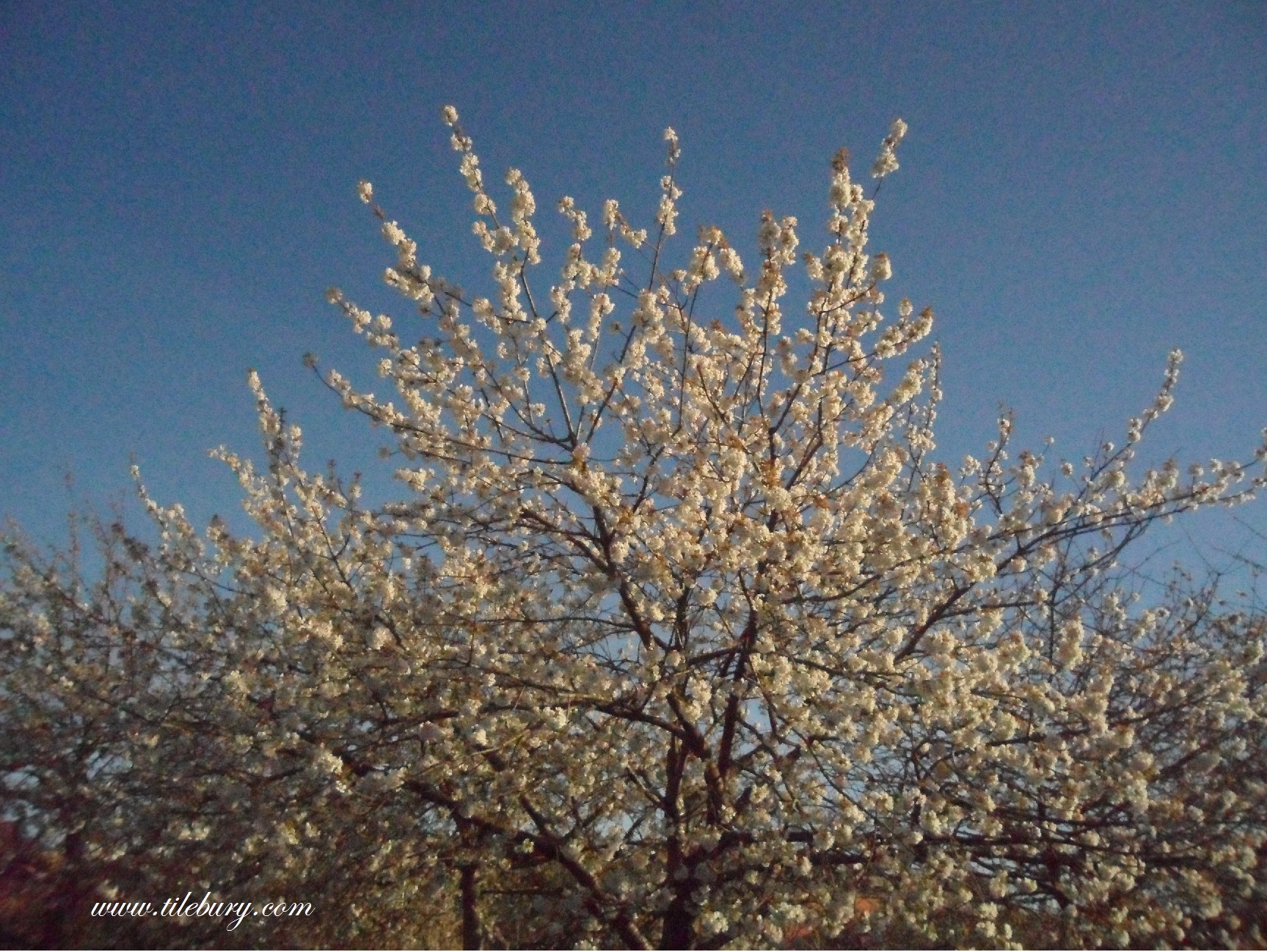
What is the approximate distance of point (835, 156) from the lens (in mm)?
5285

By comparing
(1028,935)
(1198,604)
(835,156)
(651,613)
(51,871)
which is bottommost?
(51,871)

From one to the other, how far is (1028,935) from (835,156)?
17.7ft

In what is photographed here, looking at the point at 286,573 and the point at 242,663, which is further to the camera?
the point at 286,573

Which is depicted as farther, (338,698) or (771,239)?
(338,698)

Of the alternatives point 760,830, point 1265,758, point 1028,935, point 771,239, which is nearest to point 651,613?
point 760,830

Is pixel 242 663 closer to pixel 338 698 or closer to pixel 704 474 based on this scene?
pixel 338 698

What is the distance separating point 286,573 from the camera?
682cm

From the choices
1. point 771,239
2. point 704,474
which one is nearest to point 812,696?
point 704,474

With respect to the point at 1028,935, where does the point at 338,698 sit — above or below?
above

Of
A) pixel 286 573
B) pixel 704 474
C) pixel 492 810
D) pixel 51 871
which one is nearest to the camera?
pixel 51 871

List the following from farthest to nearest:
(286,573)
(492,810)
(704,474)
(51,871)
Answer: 1. (286,573)
2. (492,810)
3. (704,474)
4. (51,871)

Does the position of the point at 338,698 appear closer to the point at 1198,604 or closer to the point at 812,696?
the point at 812,696

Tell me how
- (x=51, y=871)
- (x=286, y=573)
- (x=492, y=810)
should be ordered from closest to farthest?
(x=51, y=871) → (x=492, y=810) → (x=286, y=573)

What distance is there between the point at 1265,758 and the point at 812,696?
344 centimetres
